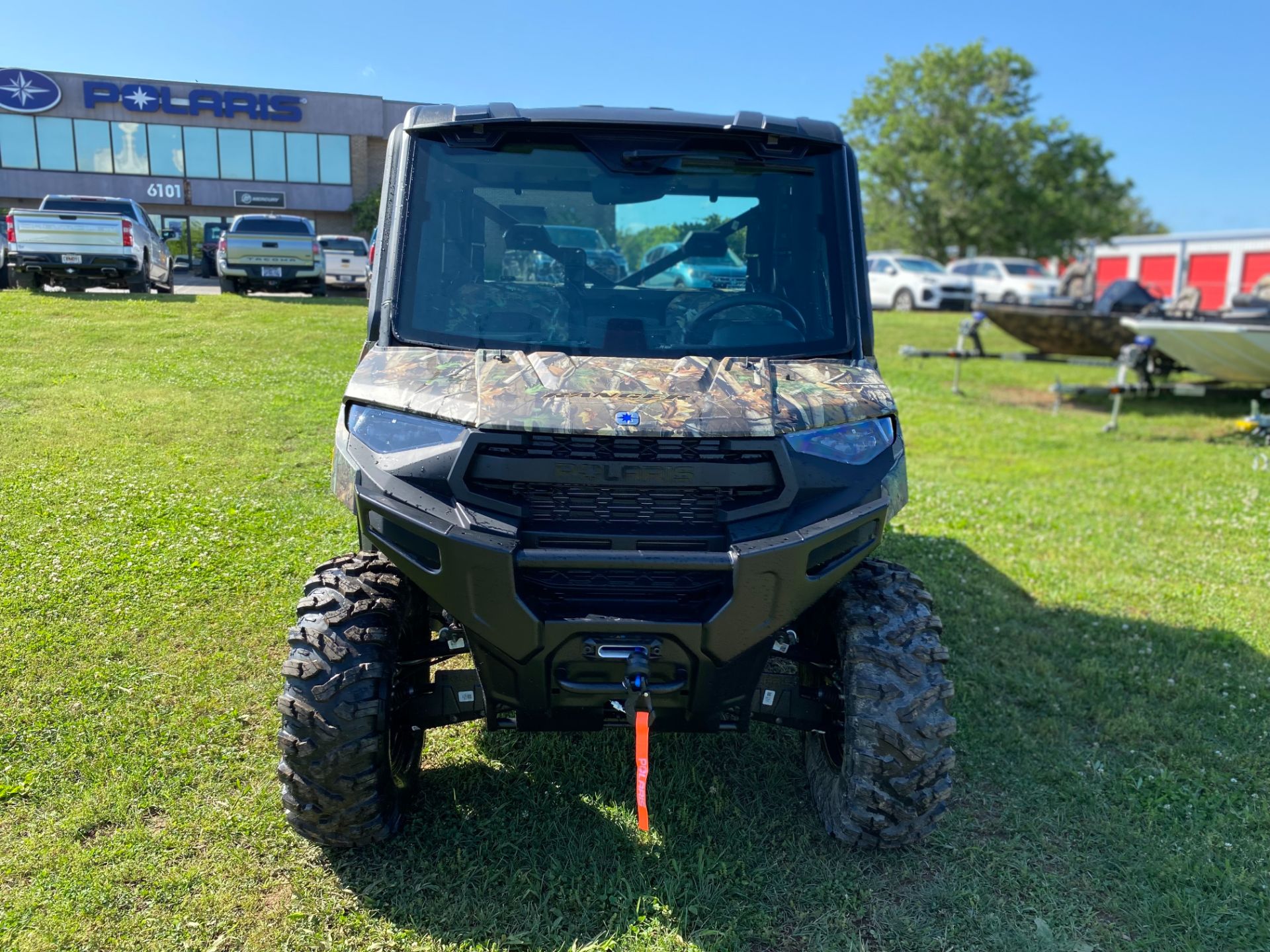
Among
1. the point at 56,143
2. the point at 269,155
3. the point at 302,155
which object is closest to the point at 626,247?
the point at 302,155

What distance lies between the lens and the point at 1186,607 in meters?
5.92

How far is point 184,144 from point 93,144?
2787 millimetres

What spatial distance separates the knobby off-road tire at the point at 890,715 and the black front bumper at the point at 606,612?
0.36 metres

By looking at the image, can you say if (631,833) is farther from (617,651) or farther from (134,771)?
(134,771)

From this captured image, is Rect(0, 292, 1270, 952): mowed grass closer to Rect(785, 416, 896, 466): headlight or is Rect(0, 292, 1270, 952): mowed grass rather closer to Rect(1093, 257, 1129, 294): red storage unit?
Rect(785, 416, 896, 466): headlight

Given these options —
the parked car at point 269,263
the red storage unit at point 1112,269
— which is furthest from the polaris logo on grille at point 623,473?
the red storage unit at point 1112,269

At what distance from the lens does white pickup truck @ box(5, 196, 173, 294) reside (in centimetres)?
1393

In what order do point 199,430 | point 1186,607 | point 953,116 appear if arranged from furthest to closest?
1. point 953,116
2. point 199,430
3. point 1186,607

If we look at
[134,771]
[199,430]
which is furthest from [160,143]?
[134,771]

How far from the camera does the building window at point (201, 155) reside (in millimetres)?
33938

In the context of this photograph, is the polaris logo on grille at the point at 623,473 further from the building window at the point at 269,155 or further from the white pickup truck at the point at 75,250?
the building window at the point at 269,155

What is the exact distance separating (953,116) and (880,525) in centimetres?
4726

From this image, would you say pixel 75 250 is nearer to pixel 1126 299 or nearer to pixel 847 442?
pixel 847 442

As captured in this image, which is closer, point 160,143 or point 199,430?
point 199,430
